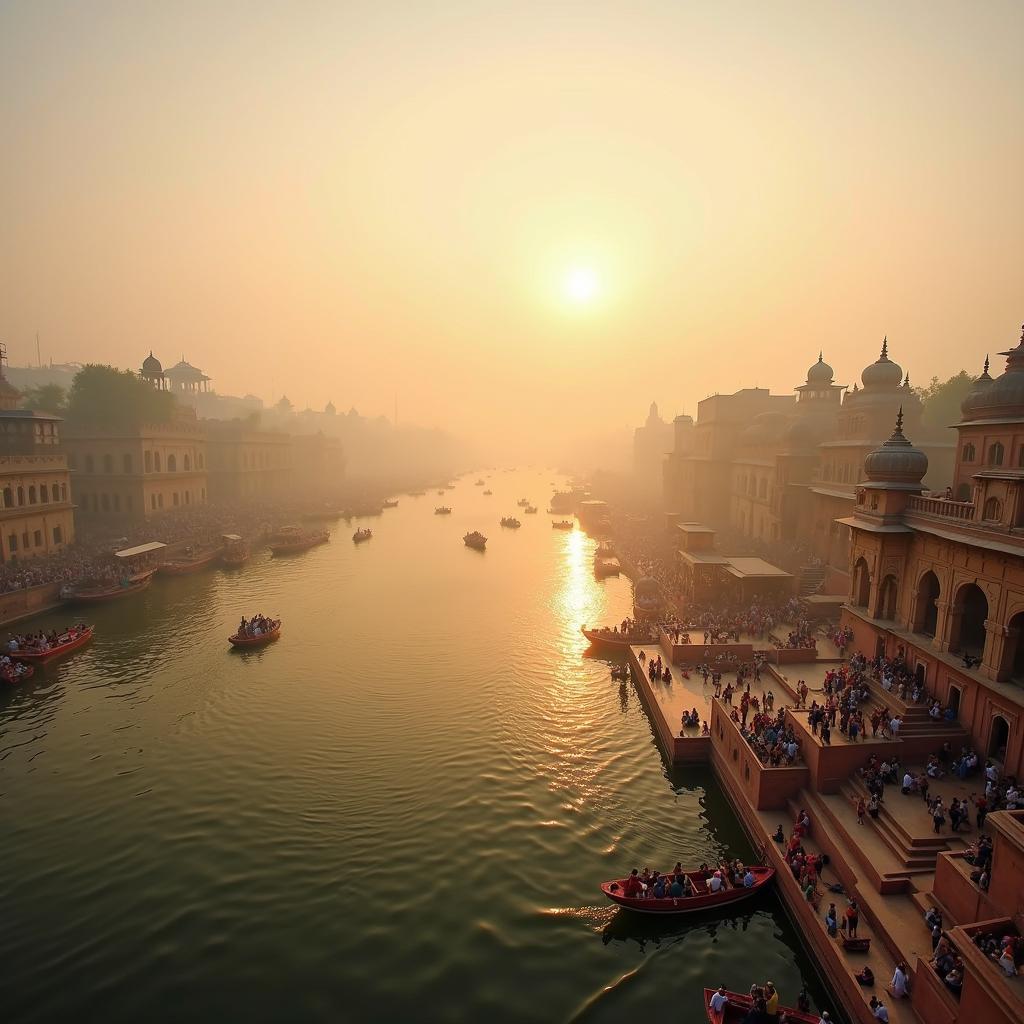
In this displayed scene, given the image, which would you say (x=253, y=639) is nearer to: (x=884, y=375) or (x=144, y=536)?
(x=144, y=536)

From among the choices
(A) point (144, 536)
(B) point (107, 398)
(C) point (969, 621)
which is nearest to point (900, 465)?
(C) point (969, 621)

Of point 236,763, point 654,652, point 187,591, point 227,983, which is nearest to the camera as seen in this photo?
point 227,983

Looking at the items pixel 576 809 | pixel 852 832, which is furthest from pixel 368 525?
pixel 852 832

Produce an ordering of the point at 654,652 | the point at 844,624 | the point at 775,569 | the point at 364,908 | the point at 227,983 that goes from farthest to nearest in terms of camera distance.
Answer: the point at 775,569
the point at 654,652
the point at 844,624
the point at 364,908
the point at 227,983

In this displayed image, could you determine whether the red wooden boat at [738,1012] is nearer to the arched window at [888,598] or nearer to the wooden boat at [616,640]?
the arched window at [888,598]

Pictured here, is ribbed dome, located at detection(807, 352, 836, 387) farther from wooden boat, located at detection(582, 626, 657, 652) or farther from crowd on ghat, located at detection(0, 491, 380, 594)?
crowd on ghat, located at detection(0, 491, 380, 594)

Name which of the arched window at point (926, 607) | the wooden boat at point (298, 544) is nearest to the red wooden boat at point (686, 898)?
the arched window at point (926, 607)

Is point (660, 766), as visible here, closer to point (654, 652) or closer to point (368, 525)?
point (654, 652)

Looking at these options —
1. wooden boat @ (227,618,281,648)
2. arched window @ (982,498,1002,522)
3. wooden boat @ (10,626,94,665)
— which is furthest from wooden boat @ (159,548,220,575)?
arched window @ (982,498,1002,522)
